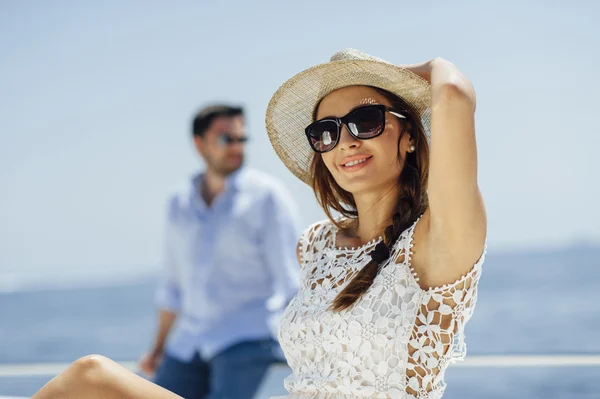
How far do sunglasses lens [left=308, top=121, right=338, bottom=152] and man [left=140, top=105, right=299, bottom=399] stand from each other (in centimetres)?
157

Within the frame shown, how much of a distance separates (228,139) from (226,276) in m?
0.87

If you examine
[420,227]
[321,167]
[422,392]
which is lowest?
[422,392]

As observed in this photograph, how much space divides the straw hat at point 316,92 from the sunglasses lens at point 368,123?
12cm

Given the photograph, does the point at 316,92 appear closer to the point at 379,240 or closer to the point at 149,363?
the point at 379,240

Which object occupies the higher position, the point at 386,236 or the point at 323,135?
the point at 323,135

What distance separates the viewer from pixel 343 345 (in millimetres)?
2234

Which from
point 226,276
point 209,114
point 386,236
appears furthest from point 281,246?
point 386,236

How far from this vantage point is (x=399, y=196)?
8.16 ft

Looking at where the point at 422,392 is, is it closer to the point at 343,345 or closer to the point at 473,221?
the point at 343,345

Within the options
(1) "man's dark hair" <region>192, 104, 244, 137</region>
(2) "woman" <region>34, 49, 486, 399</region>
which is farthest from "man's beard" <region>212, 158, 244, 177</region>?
(2) "woman" <region>34, 49, 486, 399</region>

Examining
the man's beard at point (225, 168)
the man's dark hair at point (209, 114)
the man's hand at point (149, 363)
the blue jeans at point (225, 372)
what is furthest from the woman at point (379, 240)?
the man's hand at point (149, 363)

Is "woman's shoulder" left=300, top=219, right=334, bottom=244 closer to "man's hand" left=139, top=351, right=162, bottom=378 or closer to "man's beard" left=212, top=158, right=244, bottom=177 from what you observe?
"man's beard" left=212, top=158, right=244, bottom=177

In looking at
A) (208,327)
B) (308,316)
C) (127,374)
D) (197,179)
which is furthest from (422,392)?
(197,179)

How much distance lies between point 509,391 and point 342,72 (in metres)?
1.64
